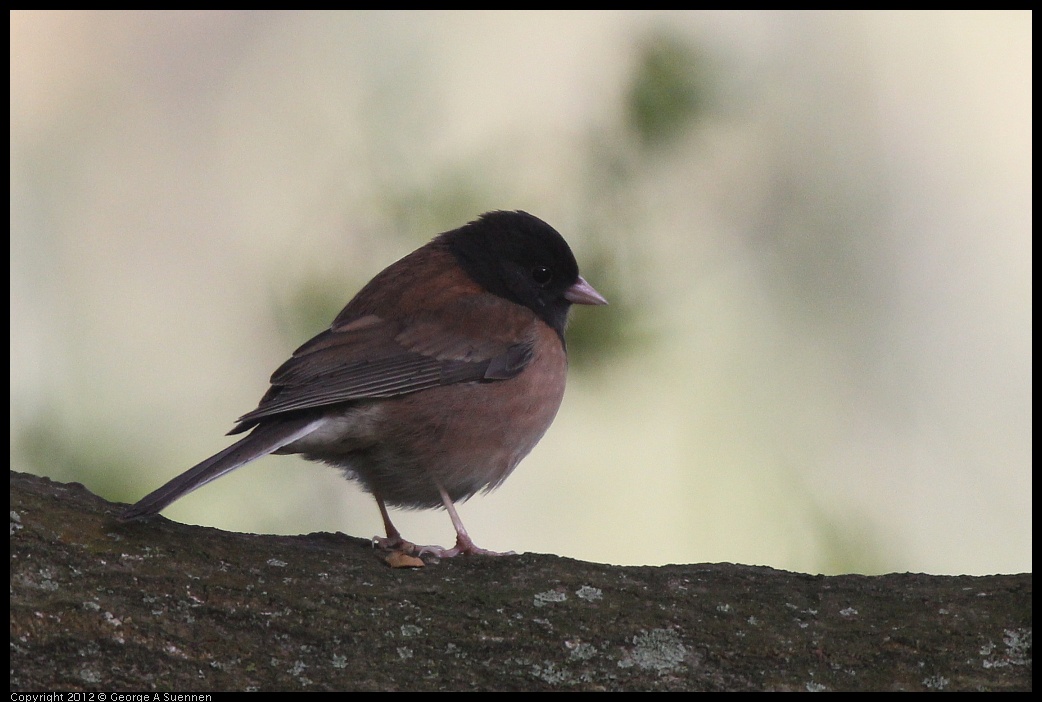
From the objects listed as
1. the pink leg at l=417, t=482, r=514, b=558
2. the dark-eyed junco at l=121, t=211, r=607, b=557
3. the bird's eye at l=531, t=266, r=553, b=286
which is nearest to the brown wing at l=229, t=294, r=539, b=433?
the dark-eyed junco at l=121, t=211, r=607, b=557

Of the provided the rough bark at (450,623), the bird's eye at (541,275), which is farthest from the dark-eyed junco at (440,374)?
the rough bark at (450,623)

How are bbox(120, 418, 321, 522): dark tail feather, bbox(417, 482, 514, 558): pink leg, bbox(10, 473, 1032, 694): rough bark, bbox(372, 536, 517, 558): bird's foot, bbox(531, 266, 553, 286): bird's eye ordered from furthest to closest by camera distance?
bbox(531, 266, 553, 286): bird's eye, bbox(417, 482, 514, 558): pink leg, bbox(372, 536, 517, 558): bird's foot, bbox(120, 418, 321, 522): dark tail feather, bbox(10, 473, 1032, 694): rough bark

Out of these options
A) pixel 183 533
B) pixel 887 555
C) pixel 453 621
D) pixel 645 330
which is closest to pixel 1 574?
pixel 183 533

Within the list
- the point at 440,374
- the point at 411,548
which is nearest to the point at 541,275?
the point at 440,374

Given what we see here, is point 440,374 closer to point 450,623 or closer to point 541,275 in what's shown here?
point 541,275

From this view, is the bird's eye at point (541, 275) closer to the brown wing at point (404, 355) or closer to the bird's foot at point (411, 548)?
the brown wing at point (404, 355)

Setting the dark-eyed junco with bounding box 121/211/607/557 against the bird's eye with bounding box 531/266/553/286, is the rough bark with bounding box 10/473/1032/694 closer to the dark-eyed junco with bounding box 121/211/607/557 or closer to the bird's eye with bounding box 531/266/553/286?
the dark-eyed junco with bounding box 121/211/607/557

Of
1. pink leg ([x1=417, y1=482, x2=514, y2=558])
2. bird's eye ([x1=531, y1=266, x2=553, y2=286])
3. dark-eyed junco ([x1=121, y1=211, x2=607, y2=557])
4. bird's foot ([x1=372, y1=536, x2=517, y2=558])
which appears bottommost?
bird's foot ([x1=372, y1=536, x2=517, y2=558])
